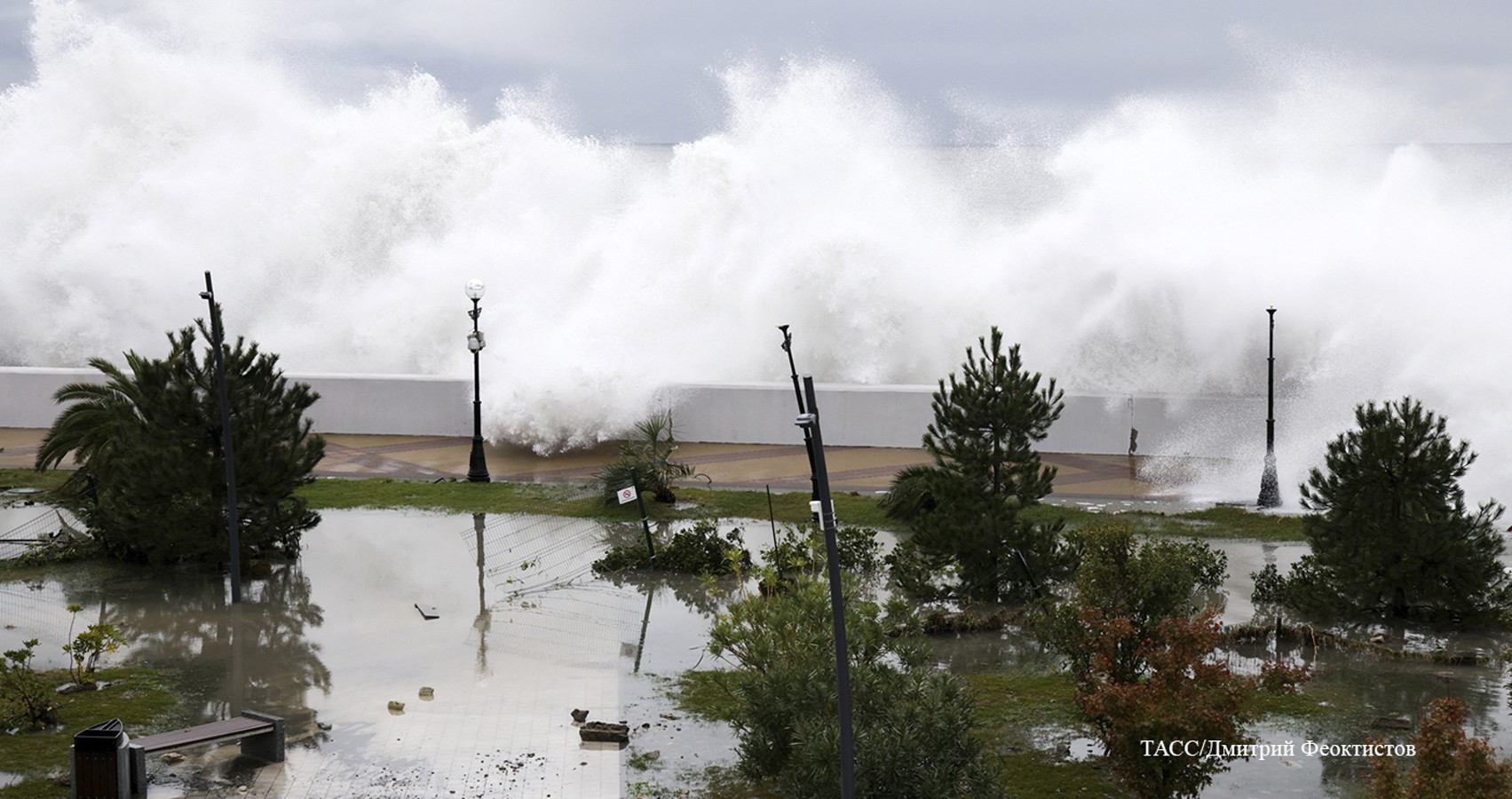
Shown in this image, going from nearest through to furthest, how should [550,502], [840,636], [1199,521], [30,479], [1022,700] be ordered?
[840,636]
[1022,700]
[1199,521]
[550,502]
[30,479]

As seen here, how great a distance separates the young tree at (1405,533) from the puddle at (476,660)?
45 centimetres

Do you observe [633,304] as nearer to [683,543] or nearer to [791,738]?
[683,543]

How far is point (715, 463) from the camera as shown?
24.6 metres

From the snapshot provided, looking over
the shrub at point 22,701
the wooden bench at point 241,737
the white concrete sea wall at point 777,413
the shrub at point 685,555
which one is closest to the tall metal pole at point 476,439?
the white concrete sea wall at point 777,413

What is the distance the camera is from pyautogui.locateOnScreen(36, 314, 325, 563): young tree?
16.9 metres

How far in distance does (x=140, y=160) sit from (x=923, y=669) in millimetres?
42097

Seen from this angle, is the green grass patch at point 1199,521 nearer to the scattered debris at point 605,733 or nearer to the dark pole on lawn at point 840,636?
the scattered debris at point 605,733

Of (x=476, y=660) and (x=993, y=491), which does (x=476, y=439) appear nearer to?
(x=476, y=660)

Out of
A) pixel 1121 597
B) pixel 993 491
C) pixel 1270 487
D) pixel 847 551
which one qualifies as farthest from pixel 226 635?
pixel 1270 487

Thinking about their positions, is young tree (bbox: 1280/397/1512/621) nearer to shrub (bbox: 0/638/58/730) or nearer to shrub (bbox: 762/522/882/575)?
shrub (bbox: 762/522/882/575)

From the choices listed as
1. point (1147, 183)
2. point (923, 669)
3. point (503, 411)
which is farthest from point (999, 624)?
point (1147, 183)

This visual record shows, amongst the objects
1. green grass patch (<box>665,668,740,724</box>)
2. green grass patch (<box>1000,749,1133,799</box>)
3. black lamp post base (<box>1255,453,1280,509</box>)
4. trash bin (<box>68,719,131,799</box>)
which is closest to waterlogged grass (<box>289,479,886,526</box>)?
black lamp post base (<box>1255,453,1280,509</box>)

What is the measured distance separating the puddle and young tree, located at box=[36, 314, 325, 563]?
610 mm

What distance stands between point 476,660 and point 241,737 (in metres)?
3.28
